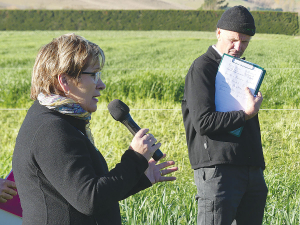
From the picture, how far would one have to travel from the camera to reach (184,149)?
4492mm

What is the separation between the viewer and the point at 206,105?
1.96 m

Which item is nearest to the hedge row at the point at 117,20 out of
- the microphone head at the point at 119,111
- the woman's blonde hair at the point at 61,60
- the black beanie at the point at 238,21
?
the black beanie at the point at 238,21

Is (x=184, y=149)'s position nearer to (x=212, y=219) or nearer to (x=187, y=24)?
(x=212, y=219)

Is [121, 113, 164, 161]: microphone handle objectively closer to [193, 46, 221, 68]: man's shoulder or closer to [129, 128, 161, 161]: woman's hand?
[129, 128, 161, 161]: woman's hand

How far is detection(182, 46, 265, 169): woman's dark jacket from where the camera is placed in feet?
6.31

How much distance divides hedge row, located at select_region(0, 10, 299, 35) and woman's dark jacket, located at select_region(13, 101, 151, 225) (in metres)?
6.58

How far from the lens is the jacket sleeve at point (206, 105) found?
1915 millimetres

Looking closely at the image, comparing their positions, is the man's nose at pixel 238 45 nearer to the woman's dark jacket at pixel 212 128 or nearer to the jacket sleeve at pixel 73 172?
the woman's dark jacket at pixel 212 128

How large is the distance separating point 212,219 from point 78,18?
1124 centimetres

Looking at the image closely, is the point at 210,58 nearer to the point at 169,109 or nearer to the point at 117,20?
the point at 169,109

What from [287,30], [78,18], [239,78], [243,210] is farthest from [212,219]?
[78,18]

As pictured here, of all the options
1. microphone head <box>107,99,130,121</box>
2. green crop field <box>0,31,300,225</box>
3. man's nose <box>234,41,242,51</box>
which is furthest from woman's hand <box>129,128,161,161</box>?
green crop field <box>0,31,300,225</box>

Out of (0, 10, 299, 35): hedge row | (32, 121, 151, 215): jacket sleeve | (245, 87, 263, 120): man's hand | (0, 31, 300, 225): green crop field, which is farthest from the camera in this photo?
(0, 10, 299, 35): hedge row

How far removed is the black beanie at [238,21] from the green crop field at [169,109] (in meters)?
1.23
